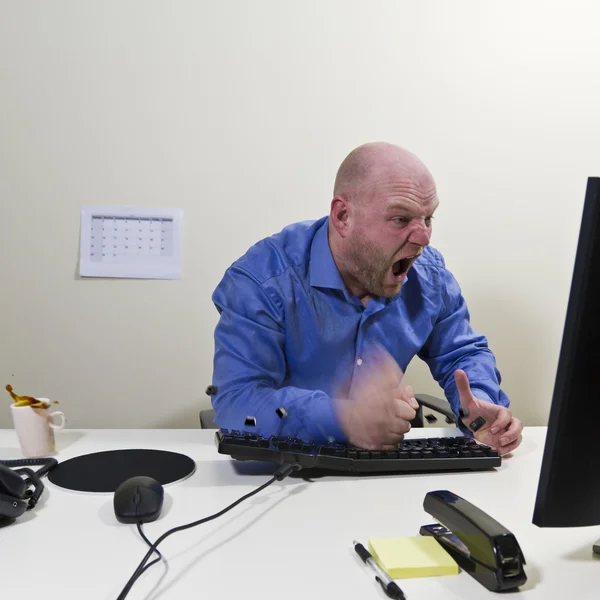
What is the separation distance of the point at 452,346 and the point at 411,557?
3.25ft

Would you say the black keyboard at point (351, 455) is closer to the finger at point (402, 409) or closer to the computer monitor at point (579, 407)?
the finger at point (402, 409)

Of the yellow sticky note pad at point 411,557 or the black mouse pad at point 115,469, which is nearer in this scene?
the yellow sticky note pad at point 411,557

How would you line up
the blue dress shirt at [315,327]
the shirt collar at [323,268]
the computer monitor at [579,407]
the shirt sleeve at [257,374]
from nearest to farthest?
1. the computer monitor at [579,407]
2. the shirt sleeve at [257,374]
3. the blue dress shirt at [315,327]
4. the shirt collar at [323,268]

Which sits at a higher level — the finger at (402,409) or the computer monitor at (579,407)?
the computer monitor at (579,407)

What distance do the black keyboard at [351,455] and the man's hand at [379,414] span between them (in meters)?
0.03

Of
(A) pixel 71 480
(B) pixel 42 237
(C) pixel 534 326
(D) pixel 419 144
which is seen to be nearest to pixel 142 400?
(B) pixel 42 237

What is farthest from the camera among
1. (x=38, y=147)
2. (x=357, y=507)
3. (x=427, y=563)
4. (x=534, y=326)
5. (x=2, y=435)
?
(x=534, y=326)

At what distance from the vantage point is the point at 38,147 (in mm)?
1847

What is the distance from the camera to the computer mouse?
722 millimetres

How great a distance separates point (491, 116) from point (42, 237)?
156 centimetres

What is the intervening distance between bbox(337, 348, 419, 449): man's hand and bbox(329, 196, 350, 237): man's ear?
20.9 inches

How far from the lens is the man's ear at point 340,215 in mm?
1454

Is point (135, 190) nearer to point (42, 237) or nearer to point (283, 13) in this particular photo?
point (42, 237)

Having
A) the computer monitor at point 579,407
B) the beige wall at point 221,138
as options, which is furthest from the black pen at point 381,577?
the beige wall at point 221,138
